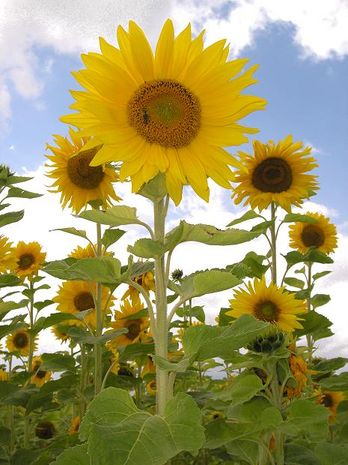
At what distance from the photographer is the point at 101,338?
3213 millimetres

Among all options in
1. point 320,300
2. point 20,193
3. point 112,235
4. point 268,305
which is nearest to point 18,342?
point 20,193

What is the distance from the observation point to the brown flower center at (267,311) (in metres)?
3.35

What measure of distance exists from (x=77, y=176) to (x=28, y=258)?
8.49 feet

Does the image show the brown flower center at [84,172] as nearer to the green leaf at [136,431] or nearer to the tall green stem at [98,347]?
the tall green stem at [98,347]

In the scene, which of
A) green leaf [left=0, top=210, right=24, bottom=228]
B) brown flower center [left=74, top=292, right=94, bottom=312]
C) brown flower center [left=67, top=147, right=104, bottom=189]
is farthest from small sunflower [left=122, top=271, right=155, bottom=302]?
green leaf [left=0, top=210, right=24, bottom=228]

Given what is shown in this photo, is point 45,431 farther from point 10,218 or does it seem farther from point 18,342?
point 10,218

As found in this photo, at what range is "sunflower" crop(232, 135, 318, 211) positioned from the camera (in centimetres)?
488

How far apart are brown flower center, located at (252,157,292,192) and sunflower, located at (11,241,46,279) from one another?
2.54 metres

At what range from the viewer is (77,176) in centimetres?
388

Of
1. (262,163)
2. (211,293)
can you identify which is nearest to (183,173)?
(211,293)

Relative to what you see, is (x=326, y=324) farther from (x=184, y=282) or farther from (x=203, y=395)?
(x=184, y=282)

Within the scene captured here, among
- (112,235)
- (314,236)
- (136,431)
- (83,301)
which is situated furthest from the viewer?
(314,236)

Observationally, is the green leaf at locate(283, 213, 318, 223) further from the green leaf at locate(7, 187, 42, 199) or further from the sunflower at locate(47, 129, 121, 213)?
the green leaf at locate(7, 187, 42, 199)

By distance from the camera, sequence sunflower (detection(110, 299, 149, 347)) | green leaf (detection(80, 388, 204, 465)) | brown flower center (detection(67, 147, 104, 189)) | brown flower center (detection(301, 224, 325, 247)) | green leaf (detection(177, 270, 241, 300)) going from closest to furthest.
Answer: green leaf (detection(80, 388, 204, 465)), green leaf (detection(177, 270, 241, 300)), brown flower center (detection(67, 147, 104, 189)), sunflower (detection(110, 299, 149, 347)), brown flower center (detection(301, 224, 325, 247))
